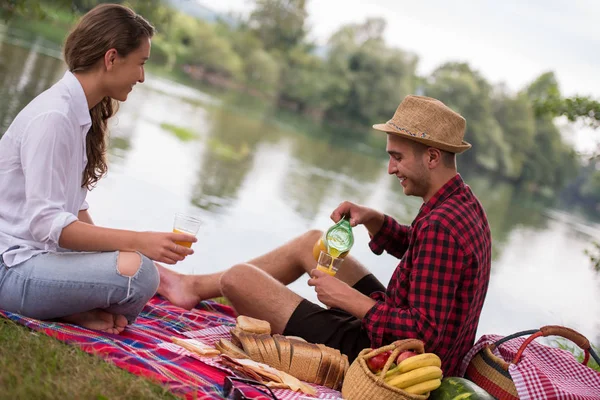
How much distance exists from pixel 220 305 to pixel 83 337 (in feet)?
4.82

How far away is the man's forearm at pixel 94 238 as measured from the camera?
304cm

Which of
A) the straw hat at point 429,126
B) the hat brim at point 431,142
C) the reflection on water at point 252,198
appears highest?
the straw hat at point 429,126

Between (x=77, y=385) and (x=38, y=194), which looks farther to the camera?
(x=38, y=194)

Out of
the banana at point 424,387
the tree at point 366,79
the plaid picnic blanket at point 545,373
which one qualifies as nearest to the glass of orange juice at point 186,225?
the banana at point 424,387

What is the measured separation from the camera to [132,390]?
274 cm

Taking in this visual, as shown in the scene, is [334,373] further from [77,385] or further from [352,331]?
[77,385]

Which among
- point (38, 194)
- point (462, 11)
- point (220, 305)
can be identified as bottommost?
point (220, 305)

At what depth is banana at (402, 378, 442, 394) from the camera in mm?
3102

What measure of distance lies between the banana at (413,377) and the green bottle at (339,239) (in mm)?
893

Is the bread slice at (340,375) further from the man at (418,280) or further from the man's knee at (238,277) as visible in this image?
the man's knee at (238,277)

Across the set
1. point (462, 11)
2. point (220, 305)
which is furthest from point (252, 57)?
point (220, 305)

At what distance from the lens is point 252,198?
1130 centimetres

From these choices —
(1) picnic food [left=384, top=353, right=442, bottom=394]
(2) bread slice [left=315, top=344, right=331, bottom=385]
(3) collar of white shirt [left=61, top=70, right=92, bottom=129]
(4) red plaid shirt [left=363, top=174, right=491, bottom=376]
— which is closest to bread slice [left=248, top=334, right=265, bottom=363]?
(2) bread slice [left=315, top=344, right=331, bottom=385]

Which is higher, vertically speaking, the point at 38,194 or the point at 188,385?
A: the point at 38,194
